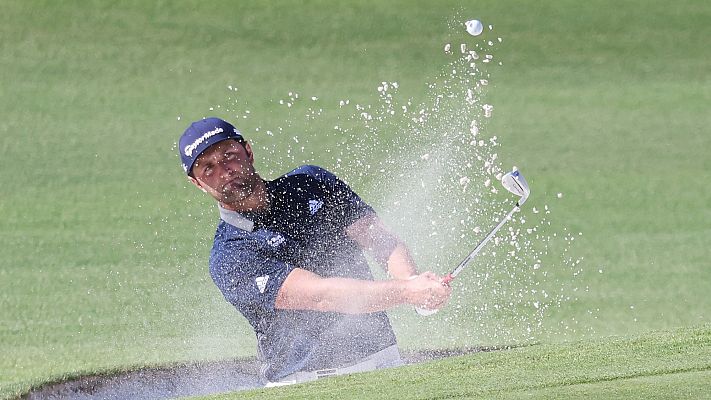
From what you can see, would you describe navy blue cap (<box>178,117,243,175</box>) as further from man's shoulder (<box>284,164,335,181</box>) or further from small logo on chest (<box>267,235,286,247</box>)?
small logo on chest (<box>267,235,286,247</box>)

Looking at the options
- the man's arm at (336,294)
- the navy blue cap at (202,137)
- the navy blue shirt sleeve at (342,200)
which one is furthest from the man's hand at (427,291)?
the navy blue cap at (202,137)

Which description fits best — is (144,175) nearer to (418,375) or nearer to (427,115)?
(427,115)

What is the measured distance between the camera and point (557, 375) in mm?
5410

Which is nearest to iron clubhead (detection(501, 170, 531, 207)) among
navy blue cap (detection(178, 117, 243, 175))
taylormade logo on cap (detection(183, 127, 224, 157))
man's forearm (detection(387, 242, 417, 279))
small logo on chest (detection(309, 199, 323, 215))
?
man's forearm (detection(387, 242, 417, 279))

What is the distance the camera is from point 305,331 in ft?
21.9

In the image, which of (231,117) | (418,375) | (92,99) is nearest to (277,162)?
(231,117)

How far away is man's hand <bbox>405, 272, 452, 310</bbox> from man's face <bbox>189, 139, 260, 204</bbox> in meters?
1.13

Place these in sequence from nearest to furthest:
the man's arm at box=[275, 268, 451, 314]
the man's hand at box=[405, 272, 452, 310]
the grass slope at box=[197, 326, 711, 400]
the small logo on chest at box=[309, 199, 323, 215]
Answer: the grass slope at box=[197, 326, 711, 400]
the man's hand at box=[405, 272, 452, 310]
the man's arm at box=[275, 268, 451, 314]
the small logo on chest at box=[309, 199, 323, 215]

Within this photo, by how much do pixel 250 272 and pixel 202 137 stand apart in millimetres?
806

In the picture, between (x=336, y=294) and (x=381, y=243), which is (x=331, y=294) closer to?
(x=336, y=294)

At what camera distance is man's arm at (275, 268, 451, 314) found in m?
6.22

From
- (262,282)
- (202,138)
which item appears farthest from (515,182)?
(202,138)

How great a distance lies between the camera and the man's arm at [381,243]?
6.76m

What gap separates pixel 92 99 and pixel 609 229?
5.85 m
